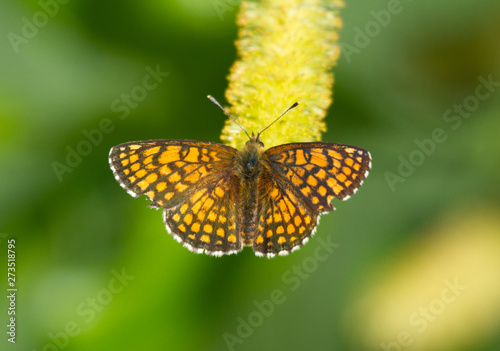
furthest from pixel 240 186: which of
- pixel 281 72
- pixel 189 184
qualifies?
pixel 281 72

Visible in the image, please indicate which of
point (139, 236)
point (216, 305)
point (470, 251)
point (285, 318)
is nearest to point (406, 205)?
point (470, 251)

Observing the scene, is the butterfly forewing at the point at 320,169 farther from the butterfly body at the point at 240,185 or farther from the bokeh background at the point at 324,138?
the bokeh background at the point at 324,138

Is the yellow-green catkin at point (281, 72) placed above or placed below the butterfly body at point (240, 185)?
above

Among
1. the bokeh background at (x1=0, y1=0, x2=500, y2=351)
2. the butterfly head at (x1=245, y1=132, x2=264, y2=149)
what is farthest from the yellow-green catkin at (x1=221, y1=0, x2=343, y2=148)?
the bokeh background at (x1=0, y1=0, x2=500, y2=351)

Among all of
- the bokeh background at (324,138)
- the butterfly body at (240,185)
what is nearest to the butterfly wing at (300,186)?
the butterfly body at (240,185)

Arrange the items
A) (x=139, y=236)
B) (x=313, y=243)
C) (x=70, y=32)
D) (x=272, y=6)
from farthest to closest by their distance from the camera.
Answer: (x=70, y=32), (x=313, y=243), (x=139, y=236), (x=272, y=6)

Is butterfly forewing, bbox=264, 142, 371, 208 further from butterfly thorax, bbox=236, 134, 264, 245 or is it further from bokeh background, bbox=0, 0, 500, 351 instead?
bokeh background, bbox=0, 0, 500, 351

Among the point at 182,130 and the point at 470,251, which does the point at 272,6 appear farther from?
the point at 470,251

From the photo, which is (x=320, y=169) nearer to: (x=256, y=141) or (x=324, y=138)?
(x=256, y=141)
